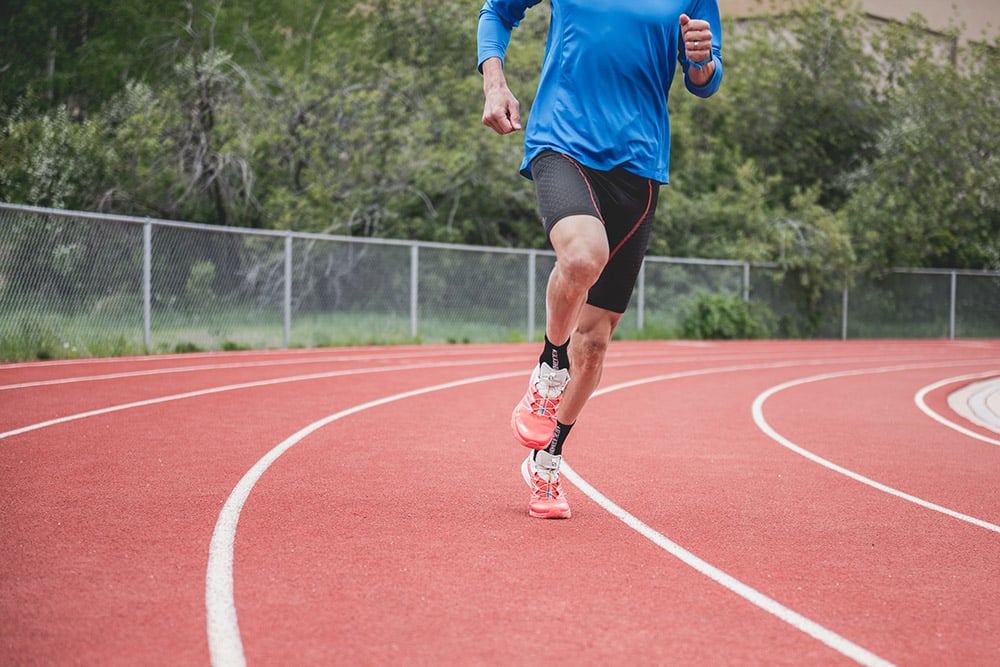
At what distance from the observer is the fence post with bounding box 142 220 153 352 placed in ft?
45.6

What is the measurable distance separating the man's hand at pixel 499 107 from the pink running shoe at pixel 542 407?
1047 mm

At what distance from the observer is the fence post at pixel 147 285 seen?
13891 millimetres

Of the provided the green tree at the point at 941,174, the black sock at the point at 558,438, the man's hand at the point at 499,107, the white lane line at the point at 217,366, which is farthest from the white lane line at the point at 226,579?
the green tree at the point at 941,174

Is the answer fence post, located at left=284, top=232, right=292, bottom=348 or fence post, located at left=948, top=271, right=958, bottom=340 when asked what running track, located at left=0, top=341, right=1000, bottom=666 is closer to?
fence post, located at left=284, top=232, right=292, bottom=348

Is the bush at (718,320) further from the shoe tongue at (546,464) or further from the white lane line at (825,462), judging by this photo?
the shoe tongue at (546,464)

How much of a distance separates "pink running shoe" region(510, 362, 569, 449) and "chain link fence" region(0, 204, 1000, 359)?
9514 mm

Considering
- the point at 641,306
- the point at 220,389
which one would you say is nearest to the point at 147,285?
the point at 220,389

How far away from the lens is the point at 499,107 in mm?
3877

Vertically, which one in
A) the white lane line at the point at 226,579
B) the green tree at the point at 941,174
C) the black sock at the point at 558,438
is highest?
the green tree at the point at 941,174

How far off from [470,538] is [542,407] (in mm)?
690

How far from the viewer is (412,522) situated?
13.4ft

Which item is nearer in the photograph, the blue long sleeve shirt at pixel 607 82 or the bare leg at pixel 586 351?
the blue long sleeve shirt at pixel 607 82

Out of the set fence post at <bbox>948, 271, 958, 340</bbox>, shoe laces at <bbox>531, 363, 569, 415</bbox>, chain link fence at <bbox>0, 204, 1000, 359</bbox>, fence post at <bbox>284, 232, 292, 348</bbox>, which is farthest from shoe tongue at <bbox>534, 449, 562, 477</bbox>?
fence post at <bbox>948, 271, 958, 340</bbox>

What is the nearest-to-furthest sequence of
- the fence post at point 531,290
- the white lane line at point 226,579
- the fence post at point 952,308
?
the white lane line at point 226,579 < the fence post at point 531,290 < the fence post at point 952,308
